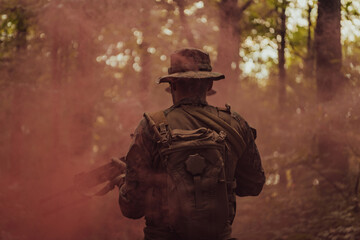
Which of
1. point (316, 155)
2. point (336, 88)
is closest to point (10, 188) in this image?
point (316, 155)

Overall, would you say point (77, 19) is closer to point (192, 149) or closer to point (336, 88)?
point (336, 88)

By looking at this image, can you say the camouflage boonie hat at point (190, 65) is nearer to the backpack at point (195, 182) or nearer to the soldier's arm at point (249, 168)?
the soldier's arm at point (249, 168)

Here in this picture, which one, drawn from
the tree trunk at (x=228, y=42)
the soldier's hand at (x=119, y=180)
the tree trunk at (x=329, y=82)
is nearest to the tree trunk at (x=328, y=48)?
the tree trunk at (x=329, y=82)

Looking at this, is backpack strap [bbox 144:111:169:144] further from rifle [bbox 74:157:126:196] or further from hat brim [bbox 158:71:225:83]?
rifle [bbox 74:157:126:196]

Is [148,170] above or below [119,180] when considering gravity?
above

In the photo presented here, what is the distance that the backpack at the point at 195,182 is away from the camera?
2.91 metres

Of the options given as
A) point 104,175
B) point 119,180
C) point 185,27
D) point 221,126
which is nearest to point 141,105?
point 185,27

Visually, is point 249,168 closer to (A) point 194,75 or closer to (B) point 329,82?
(A) point 194,75

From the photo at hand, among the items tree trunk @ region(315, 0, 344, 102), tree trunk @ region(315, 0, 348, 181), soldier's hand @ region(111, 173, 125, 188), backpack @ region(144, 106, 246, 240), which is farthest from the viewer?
tree trunk @ region(315, 0, 344, 102)

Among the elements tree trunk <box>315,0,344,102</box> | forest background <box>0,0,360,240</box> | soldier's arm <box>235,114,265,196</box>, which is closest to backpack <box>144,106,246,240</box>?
soldier's arm <box>235,114,265,196</box>

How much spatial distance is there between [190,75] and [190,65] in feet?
0.56

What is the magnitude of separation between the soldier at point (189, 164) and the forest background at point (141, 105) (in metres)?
3.87

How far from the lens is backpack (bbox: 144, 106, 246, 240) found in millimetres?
2910

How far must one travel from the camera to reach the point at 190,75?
335 centimetres
